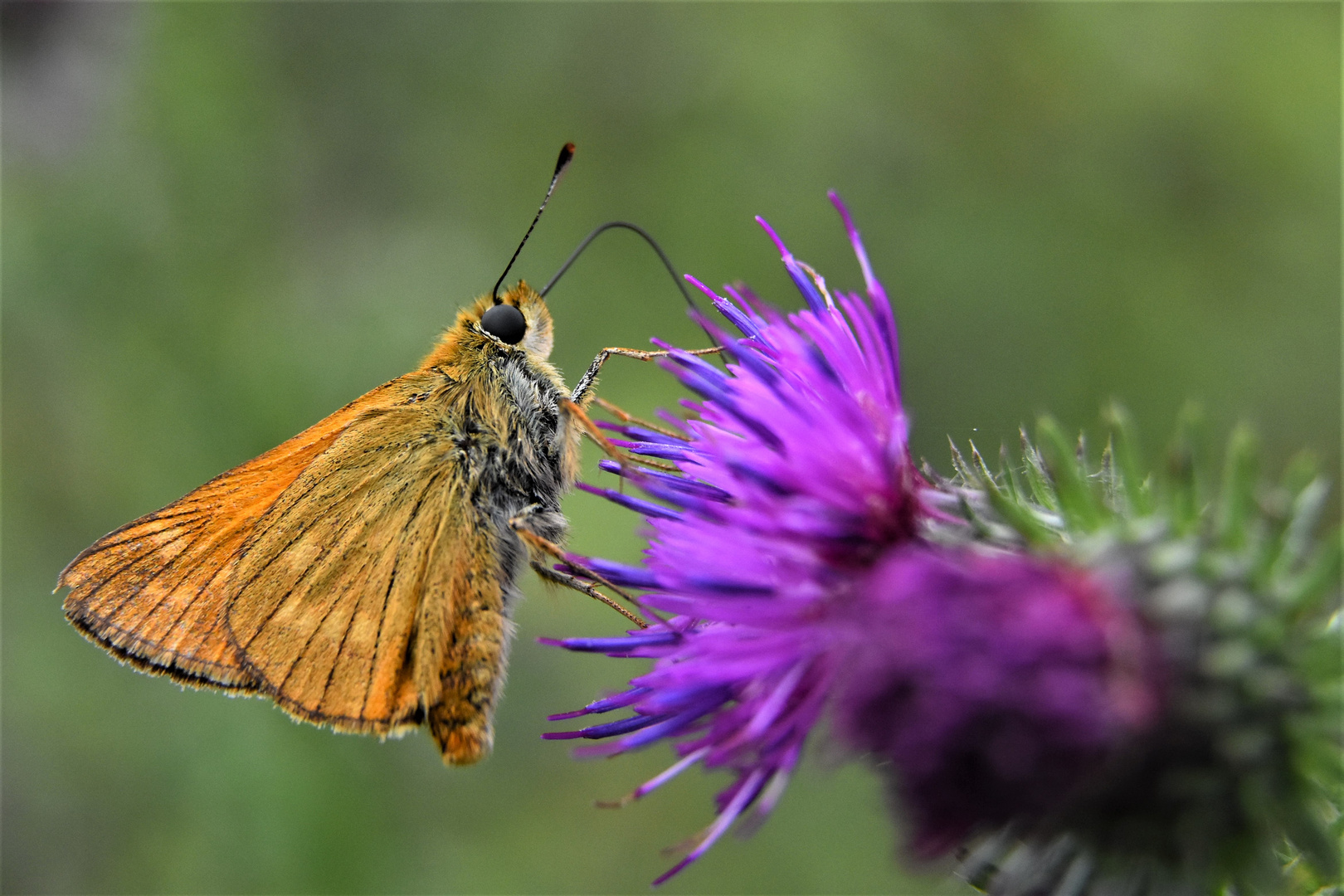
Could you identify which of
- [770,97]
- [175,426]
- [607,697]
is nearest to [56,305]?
[175,426]

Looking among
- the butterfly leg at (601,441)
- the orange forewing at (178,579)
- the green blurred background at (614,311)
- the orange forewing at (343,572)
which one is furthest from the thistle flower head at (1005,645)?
the green blurred background at (614,311)

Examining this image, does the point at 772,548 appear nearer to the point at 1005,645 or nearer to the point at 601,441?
the point at 1005,645

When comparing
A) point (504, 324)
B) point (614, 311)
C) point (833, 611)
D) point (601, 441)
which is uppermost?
point (614, 311)

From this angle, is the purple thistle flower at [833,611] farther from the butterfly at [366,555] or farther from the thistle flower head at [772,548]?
the butterfly at [366,555]

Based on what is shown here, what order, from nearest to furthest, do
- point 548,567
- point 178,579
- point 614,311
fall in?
point 548,567 → point 178,579 → point 614,311

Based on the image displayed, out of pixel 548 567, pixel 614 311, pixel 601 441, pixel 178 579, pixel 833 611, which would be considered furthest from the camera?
pixel 614 311

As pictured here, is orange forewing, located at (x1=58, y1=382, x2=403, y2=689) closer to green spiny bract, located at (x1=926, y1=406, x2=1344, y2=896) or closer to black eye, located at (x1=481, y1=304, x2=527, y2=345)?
black eye, located at (x1=481, y1=304, x2=527, y2=345)

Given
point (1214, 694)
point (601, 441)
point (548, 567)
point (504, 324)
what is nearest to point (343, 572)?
point (548, 567)
